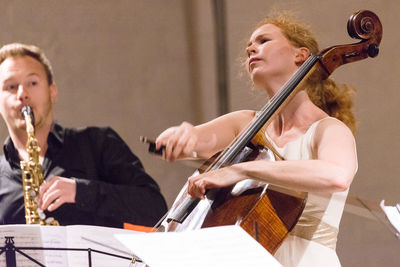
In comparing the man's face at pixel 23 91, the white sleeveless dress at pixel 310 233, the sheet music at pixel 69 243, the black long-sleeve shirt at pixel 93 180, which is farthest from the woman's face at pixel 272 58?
the man's face at pixel 23 91

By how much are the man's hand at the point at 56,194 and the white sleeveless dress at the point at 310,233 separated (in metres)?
0.56

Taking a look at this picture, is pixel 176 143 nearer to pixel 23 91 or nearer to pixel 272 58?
pixel 272 58

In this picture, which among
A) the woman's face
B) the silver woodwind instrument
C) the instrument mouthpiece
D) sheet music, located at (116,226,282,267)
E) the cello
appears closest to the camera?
sheet music, located at (116,226,282,267)

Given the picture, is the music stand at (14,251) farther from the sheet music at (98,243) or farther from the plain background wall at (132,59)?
the plain background wall at (132,59)

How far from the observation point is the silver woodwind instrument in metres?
1.34

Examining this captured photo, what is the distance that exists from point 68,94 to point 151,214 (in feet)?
1.09

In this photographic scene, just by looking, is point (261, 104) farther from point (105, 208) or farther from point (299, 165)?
point (105, 208)

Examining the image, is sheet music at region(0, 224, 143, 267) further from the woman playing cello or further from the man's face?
the man's face

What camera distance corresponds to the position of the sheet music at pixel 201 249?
0.71m

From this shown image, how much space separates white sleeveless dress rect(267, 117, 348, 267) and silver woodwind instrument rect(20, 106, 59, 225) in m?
0.58

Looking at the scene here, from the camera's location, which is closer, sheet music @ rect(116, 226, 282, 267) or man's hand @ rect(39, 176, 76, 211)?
sheet music @ rect(116, 226, 282, 267)

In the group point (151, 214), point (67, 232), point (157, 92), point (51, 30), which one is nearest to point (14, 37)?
point (51, 30)

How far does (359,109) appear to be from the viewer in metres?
1.12

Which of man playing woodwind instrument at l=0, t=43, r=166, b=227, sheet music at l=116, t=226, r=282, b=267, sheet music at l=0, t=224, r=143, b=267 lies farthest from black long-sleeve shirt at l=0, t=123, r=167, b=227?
sheet music at l=116, t=226, r=282, b=267
